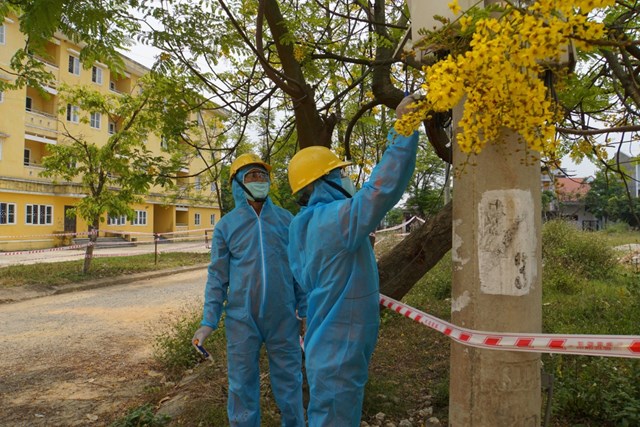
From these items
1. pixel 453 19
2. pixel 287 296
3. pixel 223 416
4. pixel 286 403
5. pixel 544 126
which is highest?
pixel 453 19

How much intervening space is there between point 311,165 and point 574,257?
28.9ft

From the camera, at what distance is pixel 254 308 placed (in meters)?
3.09

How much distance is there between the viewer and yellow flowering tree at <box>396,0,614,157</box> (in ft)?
3.38

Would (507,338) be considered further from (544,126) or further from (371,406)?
(371,406)

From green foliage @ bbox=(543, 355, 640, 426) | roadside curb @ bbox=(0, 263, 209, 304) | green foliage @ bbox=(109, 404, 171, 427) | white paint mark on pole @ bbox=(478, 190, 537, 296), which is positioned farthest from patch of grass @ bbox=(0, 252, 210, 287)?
white paint mark on pole @ bbox=(478, 190, 537, 296)

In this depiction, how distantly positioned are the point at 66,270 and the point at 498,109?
44.7 feet

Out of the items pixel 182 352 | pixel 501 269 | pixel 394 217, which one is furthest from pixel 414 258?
pixel 394 217

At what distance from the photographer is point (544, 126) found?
116 centimetres

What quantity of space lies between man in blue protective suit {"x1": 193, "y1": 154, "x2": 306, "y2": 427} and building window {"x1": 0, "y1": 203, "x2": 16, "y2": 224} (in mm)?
21533

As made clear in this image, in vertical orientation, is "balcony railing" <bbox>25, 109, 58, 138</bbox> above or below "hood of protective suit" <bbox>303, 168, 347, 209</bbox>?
above

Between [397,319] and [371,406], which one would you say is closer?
[371,406]

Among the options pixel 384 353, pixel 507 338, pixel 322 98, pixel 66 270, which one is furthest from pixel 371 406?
pixel 66 270

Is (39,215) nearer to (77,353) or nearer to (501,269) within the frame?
(77,353)

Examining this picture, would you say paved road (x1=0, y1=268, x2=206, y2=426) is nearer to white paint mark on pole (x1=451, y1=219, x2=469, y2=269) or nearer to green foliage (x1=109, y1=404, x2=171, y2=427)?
green foliage (x1=109, y1=404, x2=171, y2=427)
